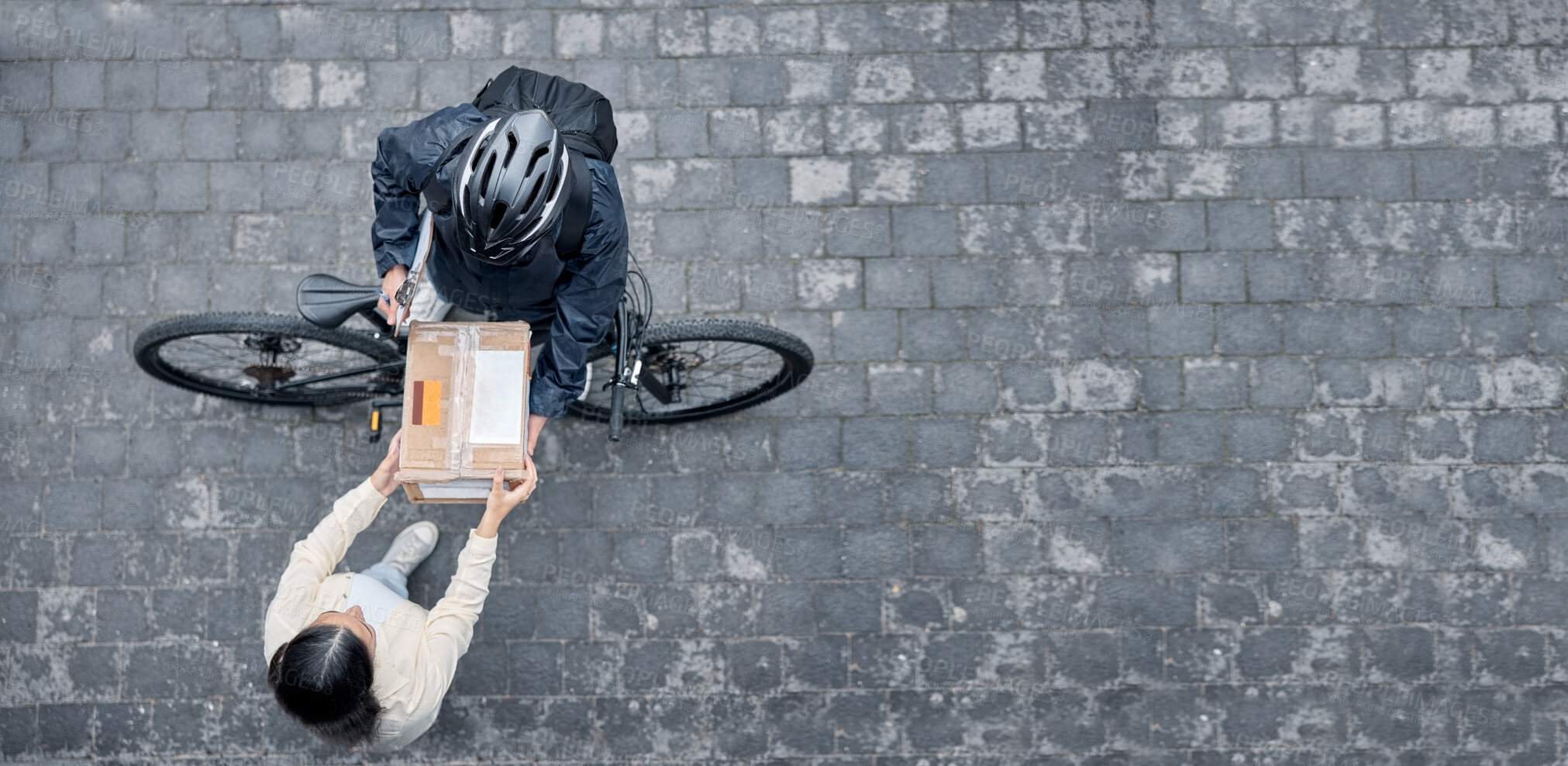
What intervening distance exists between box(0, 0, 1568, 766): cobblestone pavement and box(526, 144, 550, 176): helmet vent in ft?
7.03

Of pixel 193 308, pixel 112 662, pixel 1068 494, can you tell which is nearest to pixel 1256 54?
pixel 1068 494

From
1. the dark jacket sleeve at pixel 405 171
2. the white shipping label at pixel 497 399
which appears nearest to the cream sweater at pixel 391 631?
the white shipping label at pixel 497 399

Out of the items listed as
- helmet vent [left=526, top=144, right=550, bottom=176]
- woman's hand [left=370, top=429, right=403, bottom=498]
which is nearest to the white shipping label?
woman's hand [left=370, top=429, right=403, bottom=498]

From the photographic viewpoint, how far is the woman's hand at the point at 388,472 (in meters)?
4.31

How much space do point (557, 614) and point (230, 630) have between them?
5.70 ft

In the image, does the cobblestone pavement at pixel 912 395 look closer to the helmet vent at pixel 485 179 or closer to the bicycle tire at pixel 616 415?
the bicycle tire at pixel 616 415

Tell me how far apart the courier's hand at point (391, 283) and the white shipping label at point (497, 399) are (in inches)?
17.8

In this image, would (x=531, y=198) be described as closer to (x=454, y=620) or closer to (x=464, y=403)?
(x=464, y=403)

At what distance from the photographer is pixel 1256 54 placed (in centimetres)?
615

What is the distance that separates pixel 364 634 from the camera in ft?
13.6

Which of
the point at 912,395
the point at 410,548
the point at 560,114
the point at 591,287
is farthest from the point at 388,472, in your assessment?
the point at 912,395

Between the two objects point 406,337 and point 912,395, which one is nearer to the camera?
point 406,337

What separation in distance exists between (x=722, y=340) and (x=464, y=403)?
1.32 m

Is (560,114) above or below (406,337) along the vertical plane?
above
